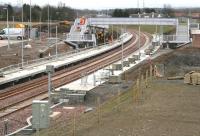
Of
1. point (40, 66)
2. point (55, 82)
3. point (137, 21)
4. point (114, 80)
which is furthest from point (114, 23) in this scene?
point (114, 80)

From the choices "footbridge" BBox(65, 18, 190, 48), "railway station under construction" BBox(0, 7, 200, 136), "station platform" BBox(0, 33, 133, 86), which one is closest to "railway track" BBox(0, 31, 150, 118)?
"railway station under construction" BBox(0, 7, 200, 136)

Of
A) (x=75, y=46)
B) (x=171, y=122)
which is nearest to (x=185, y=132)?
(x=171, y=122)

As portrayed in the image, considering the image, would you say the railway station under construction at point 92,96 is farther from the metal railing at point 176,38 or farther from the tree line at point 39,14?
the tree line at point 39,14

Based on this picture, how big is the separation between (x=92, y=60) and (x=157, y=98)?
120ft

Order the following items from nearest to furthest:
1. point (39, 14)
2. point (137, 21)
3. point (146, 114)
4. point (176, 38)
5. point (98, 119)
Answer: point (98, 119) < point (146, 114) < point (176, 38) < point (137, 21) < point (39, 14)

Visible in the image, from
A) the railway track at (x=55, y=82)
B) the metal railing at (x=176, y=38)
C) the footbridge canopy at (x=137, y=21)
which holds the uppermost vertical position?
the footbridge canopy at (x=137, y=21)

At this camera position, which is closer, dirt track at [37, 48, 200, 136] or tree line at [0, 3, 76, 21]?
dirt track at [37, 48, 200, 136]

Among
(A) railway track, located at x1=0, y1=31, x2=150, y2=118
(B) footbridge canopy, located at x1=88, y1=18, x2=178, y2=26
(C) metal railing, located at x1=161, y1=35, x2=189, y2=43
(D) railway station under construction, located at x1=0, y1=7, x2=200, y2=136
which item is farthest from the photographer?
(B) footbridge canopy, located at x1=88, y1=18, x2=178, y2=26

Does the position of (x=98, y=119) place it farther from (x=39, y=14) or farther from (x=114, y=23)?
(x=39, y=14)

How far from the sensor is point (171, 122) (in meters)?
22.7

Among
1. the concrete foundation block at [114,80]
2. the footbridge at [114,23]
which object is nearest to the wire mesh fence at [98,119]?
the concrete foundation block at [114,80]

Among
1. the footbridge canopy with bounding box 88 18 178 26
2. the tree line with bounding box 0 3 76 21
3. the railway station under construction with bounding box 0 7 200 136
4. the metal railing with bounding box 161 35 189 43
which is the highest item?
the tree line with bounding box 0 3 76 21

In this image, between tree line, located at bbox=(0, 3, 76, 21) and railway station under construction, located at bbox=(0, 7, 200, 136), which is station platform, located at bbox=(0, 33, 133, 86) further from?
tree line, located at bbox=(0, 3, 76, 21)

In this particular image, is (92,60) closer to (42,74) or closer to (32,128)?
(42,74)
